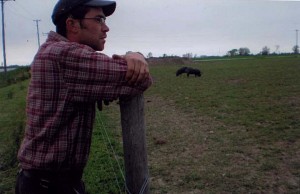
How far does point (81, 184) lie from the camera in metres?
1.90

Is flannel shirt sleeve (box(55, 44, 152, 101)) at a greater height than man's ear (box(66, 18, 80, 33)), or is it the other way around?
man's ear (box(66, 18, 80, 33))

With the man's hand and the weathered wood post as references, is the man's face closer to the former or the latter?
the man's hand

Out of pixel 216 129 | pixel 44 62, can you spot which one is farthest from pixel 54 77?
pixel 216 129

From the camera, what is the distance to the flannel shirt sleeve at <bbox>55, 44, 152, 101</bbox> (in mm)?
1511

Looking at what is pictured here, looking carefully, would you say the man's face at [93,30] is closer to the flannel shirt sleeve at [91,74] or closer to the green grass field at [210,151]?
the flannel shirt sleeve at [91,74]

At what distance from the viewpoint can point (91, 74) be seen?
1519 mm

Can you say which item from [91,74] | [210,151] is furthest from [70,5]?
[210,151]

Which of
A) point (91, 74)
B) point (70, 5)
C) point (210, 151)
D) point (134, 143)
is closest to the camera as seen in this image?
point (91, 74)

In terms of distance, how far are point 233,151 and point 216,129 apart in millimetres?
Answer: 1782

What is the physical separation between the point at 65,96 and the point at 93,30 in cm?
35

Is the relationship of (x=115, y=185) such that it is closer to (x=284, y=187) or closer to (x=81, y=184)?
(x=284, y=187)

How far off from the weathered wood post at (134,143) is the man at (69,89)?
0.51ft

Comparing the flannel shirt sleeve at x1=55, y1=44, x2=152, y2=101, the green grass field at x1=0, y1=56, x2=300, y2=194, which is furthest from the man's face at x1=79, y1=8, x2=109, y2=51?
the green grass field at x1=0, y1=56, x2=300, y2=194

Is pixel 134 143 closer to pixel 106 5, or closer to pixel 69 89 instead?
pixel 69 89
